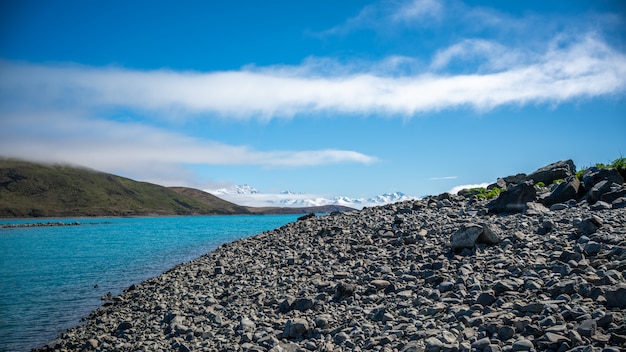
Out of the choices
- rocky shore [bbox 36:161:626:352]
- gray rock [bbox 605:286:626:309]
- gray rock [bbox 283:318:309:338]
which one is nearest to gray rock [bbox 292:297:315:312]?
rocky shore [bbox 36:161:626:352]

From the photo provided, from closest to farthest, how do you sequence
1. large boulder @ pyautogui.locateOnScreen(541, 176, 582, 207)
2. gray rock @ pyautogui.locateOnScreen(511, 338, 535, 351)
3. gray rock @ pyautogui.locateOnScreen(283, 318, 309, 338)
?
gray rock @ pyautogui.locateOnScreen(511, 338, 535, 351) → gray rock @ pyautogui.locateOnScreen(283, 318, 309, 338) → large boulder @ pyautogui.locateOnScreen(541, 176, 582, 207)

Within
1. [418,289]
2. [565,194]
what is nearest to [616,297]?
[418,289]

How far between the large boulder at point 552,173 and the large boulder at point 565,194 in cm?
821

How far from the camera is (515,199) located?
23.5 meters

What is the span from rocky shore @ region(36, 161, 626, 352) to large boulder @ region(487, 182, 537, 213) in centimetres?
6

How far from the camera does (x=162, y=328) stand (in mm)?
16625

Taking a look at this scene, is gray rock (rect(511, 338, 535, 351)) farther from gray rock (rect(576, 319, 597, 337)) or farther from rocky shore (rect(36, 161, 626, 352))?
gray rock (rect(576, 319, 597, 337))

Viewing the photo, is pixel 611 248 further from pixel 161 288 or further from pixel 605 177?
pixel 161 288

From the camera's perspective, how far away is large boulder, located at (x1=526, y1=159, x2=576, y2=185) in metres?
31.3

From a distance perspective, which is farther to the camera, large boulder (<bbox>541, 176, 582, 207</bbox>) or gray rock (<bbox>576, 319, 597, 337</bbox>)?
large boulder (<bbox>541, 176, 582, 207</bbox>)

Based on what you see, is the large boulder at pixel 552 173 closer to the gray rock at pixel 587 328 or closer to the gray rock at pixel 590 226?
the gray rock at pixel 590 226

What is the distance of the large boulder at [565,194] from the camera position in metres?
23.0

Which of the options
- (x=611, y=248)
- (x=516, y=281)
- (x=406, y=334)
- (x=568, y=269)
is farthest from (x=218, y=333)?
(x=611, y=248)

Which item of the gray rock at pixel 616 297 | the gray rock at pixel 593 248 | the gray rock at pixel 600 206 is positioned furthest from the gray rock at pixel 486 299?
the gray rock at pixel 600 206
